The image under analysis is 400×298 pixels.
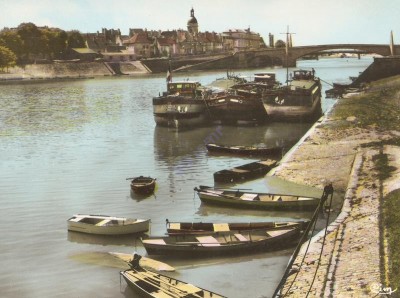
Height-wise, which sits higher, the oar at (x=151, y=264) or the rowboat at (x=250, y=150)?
the rowboat at (x=250, y=150)

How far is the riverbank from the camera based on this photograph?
1658 centimetres

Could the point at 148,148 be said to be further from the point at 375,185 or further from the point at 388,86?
the point at 388,86

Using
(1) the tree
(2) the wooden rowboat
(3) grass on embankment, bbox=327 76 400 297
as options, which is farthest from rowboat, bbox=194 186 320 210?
(1) the tree

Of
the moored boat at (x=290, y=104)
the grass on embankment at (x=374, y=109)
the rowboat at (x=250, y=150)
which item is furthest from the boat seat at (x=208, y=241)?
the moored boat at (x=290, y=104)

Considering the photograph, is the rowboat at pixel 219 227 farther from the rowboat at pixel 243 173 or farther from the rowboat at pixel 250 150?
the rowboat at pixel 250 150

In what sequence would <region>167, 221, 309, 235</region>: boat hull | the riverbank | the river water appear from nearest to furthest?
the riverbank < the river water < <region>167, 221, 309, 235</region>: boat hull

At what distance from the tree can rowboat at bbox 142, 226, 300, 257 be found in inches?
5143

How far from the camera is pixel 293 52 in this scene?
166 meters

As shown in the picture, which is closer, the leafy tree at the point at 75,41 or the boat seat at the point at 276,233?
the boat seat at the point at 276,233

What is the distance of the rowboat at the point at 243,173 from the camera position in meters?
32.2

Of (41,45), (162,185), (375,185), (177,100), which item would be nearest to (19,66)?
(41,45)

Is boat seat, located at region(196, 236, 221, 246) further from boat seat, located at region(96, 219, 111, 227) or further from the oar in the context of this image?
boat seat, located at region(96, 219, 111, 227)

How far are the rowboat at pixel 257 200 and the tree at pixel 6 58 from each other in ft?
411

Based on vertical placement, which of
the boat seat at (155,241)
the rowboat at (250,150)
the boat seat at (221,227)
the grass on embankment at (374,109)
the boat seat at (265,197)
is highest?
the grass on embankment at (374,109)
